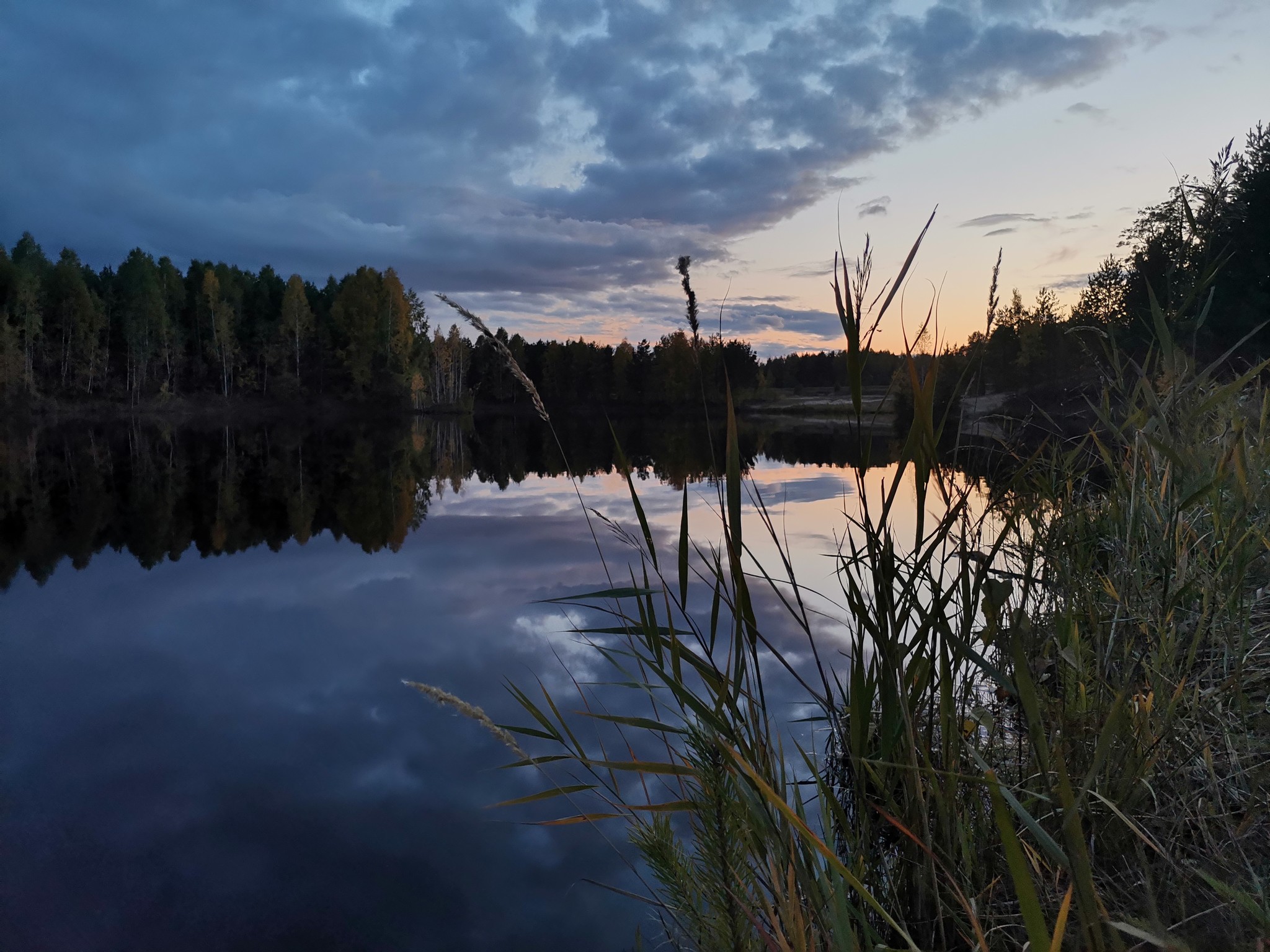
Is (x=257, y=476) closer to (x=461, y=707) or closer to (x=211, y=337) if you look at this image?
(x=461, y=707)

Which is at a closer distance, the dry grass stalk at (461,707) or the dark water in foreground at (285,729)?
the dry grass stalk at (461,707)

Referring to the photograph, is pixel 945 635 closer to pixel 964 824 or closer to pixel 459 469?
pixel 964 824

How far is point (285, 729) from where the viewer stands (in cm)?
411

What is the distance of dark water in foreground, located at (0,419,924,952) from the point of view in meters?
2.64

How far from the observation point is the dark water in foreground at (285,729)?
104 inches

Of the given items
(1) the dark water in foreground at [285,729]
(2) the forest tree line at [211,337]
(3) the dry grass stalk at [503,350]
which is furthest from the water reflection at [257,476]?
(2) the forest tree line at [211,337]

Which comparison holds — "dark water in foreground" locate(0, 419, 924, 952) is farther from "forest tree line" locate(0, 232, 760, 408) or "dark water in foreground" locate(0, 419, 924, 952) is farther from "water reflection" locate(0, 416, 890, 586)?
"forest tree line" locate(0, 232, 760, 408)

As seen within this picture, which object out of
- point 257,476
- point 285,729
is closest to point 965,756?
point 285,729

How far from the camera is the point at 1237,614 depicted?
183 centimetres

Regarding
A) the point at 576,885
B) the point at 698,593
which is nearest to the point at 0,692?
the point at 576,885

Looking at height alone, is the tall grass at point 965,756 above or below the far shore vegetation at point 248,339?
below

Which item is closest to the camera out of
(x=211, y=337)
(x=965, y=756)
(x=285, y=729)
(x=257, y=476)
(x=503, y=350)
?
(x=503, y=350)

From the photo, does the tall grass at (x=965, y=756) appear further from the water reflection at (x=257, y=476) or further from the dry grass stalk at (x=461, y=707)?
the water reflection at (x=257, y=476)

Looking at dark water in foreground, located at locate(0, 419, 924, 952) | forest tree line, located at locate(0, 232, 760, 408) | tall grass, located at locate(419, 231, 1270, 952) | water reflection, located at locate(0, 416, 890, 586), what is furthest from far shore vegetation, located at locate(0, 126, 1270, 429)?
tall grass, located at locate(419, 231, 1270, 952)
